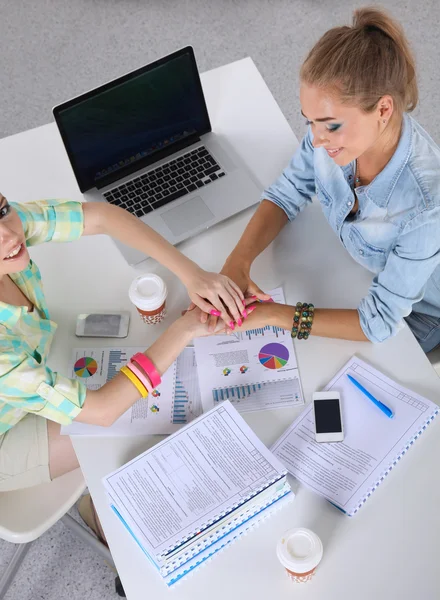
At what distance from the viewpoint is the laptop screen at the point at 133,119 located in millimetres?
1592

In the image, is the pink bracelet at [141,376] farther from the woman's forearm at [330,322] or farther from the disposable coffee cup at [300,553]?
the disposable coffee cup at [300,553]

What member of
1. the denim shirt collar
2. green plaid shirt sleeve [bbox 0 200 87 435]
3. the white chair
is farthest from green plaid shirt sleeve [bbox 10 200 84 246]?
the denim shirt collar

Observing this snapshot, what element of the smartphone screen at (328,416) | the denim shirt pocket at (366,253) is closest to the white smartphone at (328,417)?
the smartphone screen at (328,416)

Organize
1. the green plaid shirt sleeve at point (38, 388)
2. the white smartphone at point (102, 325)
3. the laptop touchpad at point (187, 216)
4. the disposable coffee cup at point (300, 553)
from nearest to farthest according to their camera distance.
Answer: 1. the disposable coffee cup at point (300, 553)
2. the green plaid shirt sleeve at point (38, 388)
3. the white smartphone at point (102, 325)
4. the laptop touchpad at point (187, 216)

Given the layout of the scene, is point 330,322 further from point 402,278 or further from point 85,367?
point 85,367

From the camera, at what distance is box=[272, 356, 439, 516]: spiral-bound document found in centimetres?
132

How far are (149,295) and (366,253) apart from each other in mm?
494

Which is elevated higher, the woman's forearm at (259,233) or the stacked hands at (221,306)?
the woman's forearm at (259,233)

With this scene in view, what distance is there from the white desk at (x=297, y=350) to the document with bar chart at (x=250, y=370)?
29mm

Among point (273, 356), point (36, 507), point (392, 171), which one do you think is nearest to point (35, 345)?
point (36, 507)

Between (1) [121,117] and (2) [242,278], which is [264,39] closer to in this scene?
(1) [121,117]

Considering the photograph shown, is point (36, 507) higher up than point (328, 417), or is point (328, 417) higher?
point (328, 417)

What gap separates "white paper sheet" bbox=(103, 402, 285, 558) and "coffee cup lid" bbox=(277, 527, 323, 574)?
0.10 m

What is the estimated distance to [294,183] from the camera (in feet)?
5.38
